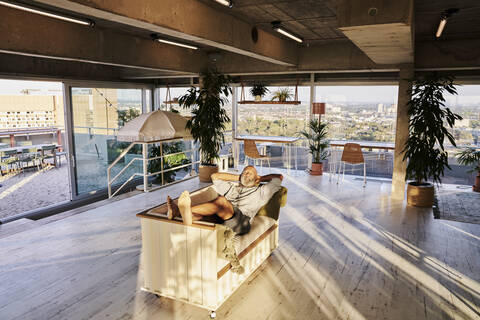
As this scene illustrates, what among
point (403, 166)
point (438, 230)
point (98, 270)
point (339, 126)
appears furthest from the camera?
point (339, 126)

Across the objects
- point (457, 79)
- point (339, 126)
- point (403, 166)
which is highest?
point (457, 79)

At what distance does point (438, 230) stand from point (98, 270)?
14.5 feet

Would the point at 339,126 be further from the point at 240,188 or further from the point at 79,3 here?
the point at 79,3

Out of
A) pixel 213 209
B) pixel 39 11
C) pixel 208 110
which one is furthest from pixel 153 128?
pixel 213 209

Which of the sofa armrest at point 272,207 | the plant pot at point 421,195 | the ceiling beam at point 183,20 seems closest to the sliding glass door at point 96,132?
the ceiling beam at point 183,20

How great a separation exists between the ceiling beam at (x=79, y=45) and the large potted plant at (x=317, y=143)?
3.13 metres

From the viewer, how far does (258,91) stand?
339 inches

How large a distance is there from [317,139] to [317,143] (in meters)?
0.20

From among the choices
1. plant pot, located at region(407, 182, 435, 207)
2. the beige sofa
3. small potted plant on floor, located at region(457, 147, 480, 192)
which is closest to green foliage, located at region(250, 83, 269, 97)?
plant pot, located at region(407, 182, 435, 207)

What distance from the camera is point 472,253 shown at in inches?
169

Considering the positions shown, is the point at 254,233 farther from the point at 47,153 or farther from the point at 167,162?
the point at 47,153

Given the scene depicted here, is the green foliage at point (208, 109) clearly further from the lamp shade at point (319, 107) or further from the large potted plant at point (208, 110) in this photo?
the lamp shade at point (319, 107)

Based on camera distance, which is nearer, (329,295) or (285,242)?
(329,295)

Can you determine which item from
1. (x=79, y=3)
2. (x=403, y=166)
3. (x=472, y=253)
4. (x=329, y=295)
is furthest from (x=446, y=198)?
(x=79, y=3)
